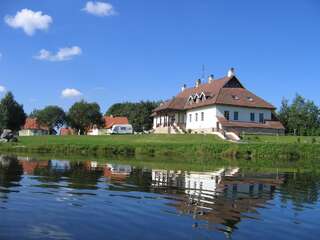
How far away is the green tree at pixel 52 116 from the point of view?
477 feet

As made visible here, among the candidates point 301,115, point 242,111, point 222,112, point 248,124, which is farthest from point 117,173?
point 301,115

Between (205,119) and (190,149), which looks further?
(205,119)

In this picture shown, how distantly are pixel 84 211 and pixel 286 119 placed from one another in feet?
321

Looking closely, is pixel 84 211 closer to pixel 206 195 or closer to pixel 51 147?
pixel 206 195

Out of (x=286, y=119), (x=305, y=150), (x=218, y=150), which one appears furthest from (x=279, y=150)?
(x=286, y=119)

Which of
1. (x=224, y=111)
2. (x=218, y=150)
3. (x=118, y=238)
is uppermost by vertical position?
(x=224, y=111)

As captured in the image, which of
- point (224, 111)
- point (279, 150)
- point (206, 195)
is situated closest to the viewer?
point (206, 195)

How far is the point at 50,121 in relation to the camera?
145875 millimetres

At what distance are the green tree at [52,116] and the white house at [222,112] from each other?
240ft

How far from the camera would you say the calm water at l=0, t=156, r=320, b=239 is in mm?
11234

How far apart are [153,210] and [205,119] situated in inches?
2299

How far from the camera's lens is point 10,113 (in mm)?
106375

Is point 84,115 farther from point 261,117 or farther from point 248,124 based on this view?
point 248,124

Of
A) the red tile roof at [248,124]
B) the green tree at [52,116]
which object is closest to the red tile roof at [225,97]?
the red tile roof at [248,124]
